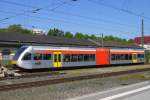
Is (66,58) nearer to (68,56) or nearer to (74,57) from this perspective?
(68,56)

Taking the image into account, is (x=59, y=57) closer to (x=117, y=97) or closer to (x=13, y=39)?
(x=13, y=39)

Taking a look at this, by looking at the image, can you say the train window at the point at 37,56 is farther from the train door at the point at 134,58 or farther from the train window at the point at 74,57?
the train door at the point at 134,58

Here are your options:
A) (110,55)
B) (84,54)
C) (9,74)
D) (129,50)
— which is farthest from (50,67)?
(129,50)

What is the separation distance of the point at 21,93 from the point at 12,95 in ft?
2.36

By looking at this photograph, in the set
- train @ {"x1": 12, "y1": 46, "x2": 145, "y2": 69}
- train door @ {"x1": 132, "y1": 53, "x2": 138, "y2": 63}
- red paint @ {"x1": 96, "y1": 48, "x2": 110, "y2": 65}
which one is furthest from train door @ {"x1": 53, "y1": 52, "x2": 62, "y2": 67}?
train door @ {"x1": 132, "y1": 53, "x2": 138, "y2": 63}

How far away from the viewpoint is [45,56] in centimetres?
3119

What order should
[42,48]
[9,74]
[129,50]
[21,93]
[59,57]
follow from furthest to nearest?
[129,50]
[59,57]
[42,48]
[9,74]
[21,93]

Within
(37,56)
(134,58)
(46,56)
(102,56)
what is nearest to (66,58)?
(46,56)

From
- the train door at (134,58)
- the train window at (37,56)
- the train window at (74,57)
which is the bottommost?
the train door at (134,58)

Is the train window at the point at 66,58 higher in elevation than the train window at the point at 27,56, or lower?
lower

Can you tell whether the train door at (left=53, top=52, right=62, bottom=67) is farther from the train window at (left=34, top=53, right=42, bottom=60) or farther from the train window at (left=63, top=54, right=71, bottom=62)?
the train window at (left=34, top=53, right=42, bottom=60)

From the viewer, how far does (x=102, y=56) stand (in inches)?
1606

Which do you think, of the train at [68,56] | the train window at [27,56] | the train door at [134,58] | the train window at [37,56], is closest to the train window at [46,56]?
the train at [68,56]

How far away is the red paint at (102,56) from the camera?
39.6 metres
